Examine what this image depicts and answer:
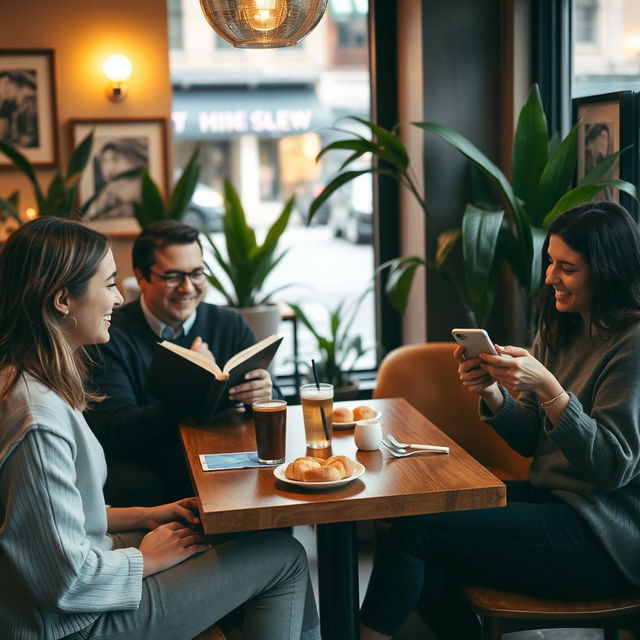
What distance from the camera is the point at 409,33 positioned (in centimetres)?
390

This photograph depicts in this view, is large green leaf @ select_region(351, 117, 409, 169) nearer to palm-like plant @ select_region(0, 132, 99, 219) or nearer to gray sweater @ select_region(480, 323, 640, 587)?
gray sweater @ select_region(480, 323, 640, 587)

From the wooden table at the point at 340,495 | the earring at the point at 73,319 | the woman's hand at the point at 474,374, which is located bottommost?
the wooden table at the point at 340,495

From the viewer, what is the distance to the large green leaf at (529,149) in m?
2.97

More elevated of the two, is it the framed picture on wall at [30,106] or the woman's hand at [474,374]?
the framed picture on wall at [30,106]

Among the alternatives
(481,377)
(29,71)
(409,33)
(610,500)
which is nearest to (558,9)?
(409,33)

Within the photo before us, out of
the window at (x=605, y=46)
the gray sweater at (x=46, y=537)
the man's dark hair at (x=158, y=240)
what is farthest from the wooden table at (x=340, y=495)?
the window at (x=605, y=46)

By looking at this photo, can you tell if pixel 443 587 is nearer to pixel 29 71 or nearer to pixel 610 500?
pixel 610 500

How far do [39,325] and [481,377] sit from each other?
103 cm

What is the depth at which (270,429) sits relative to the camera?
1995mm

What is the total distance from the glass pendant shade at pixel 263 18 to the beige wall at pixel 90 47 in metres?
2.69

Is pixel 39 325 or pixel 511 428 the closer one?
pixel 39 325

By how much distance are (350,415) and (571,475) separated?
57 cm

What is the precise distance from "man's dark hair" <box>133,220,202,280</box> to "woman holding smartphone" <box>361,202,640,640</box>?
945 millimetres

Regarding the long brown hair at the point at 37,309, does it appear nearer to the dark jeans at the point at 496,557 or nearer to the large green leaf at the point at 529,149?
Answer: the dark jeans at the point at 496,557
